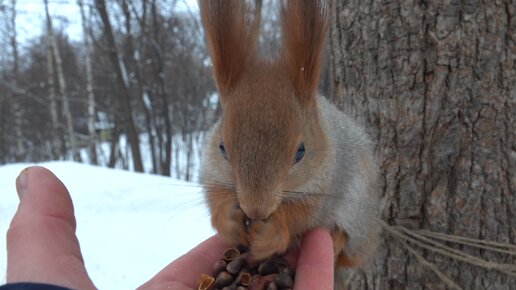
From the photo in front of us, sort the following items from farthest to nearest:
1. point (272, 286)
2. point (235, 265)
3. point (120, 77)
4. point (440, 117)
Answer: point (120, 77)
point (440, 117)
point (235, 265)
point (272, 286)

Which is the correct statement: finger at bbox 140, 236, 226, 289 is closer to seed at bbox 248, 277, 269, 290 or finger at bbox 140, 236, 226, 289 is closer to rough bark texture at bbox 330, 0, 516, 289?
seed at bbox 248, 277, 269, 290

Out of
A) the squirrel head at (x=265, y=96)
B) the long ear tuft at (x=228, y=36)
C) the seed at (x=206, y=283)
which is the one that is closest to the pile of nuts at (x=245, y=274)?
the seed at (x=206, y=283)

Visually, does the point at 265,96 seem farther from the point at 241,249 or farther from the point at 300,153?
the point at 241,249

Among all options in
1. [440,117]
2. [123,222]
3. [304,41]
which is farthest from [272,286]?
[123,222]

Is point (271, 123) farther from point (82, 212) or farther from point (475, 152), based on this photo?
point (82, 212)

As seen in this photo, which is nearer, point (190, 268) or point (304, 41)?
point (304, 41)

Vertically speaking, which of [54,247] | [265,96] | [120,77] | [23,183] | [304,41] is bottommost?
[120,77]

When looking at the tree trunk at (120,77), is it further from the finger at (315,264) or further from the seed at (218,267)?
the finger at (315,264)
